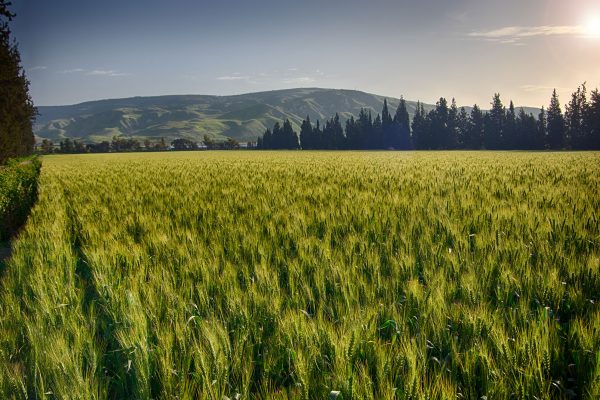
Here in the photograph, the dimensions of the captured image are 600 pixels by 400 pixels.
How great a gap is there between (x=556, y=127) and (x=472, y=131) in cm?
1636

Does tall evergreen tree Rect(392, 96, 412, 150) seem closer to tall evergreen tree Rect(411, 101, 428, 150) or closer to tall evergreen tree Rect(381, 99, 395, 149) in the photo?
tall evergreen tree Rect(381, 99, 395, 149)

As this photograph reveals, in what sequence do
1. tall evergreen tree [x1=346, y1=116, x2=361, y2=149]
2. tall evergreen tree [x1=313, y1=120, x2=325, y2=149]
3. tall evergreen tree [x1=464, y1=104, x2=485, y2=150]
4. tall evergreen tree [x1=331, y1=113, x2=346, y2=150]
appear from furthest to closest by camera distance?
1. tall evergreen tree [x1=313, y1=120, x2=325, y2=149]
2. tall evergreen tree [x1=331, y1=113, x2=346, y2=150]
3. tall evergreen tree [x1=346, y1=116, x2=361, y2=149]
4. tall evergreen tree [x1=464, y1=104, x2=485, y2=150]

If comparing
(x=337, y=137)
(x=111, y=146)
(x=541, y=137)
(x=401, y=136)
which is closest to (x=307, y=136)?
(x=337, y=137)

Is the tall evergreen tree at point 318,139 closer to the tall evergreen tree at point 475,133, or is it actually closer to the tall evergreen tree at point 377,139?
the tall evergreen tree at point 377,139

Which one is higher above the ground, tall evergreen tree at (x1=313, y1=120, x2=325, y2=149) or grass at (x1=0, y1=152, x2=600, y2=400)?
tall evergreen tree at (x1=313, y1=120, x2=325, y2=149)

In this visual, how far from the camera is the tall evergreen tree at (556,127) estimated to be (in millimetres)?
77812

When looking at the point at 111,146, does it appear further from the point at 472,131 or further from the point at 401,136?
the point at 472,131

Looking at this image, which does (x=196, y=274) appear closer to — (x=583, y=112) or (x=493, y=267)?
(x=493, y=267)

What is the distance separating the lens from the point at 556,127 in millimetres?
78250

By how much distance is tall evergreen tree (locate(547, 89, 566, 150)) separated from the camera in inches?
3063

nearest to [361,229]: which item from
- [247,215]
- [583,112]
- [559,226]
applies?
[247,215]

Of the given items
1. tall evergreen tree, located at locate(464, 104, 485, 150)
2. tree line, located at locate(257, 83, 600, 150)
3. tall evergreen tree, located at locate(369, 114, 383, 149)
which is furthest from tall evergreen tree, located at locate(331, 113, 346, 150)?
tall evergreen tree, located at locate(464, 104, 485, 150)

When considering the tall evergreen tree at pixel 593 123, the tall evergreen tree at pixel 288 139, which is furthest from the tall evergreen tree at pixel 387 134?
the tall evergreen tree at pixel 593 123

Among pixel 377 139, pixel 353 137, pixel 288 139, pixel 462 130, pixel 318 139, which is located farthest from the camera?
pixel 288 139
